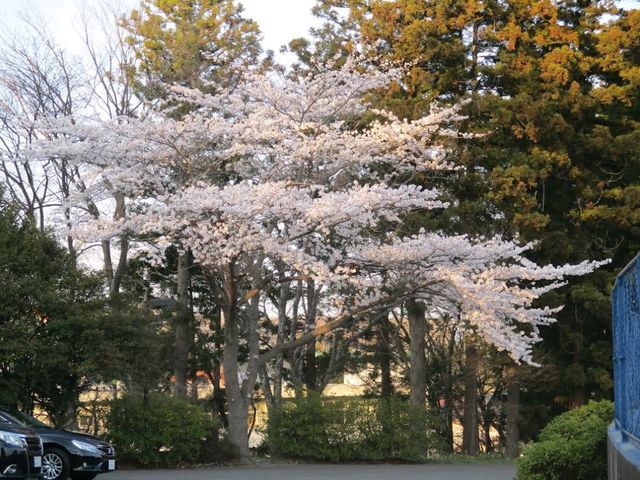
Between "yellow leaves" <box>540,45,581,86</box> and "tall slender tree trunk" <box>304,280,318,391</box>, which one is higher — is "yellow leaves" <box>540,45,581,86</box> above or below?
above

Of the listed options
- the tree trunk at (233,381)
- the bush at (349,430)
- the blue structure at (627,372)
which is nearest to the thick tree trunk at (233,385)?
the tree trunk at (233,381)

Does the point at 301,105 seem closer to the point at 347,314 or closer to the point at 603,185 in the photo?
the point at 347,314

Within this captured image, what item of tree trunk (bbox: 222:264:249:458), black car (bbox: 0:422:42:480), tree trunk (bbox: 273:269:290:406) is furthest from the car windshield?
tree trunk (bbox: 273:269:290:406)

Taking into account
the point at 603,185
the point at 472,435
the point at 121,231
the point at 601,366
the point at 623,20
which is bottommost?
the point at 472,435

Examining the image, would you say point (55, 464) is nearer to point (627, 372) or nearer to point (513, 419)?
point (627, 372)

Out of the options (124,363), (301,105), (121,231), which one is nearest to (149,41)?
(301,105)

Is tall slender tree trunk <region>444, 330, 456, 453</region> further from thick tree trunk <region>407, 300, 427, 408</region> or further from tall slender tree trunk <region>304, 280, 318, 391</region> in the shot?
thick tree trunk <region>407, 300, 427, 408</region>

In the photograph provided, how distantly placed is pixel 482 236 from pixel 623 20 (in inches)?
352

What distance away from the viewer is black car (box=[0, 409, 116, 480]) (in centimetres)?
1560

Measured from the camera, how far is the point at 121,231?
21766 mm

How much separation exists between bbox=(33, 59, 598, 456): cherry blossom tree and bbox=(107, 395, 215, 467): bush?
68.1 inches

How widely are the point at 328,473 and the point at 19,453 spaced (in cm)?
Result: 754

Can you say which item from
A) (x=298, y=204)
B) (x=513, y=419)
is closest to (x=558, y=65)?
(x=513, y=419)

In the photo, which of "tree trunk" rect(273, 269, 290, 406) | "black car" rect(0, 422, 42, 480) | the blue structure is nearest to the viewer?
the blue structure
